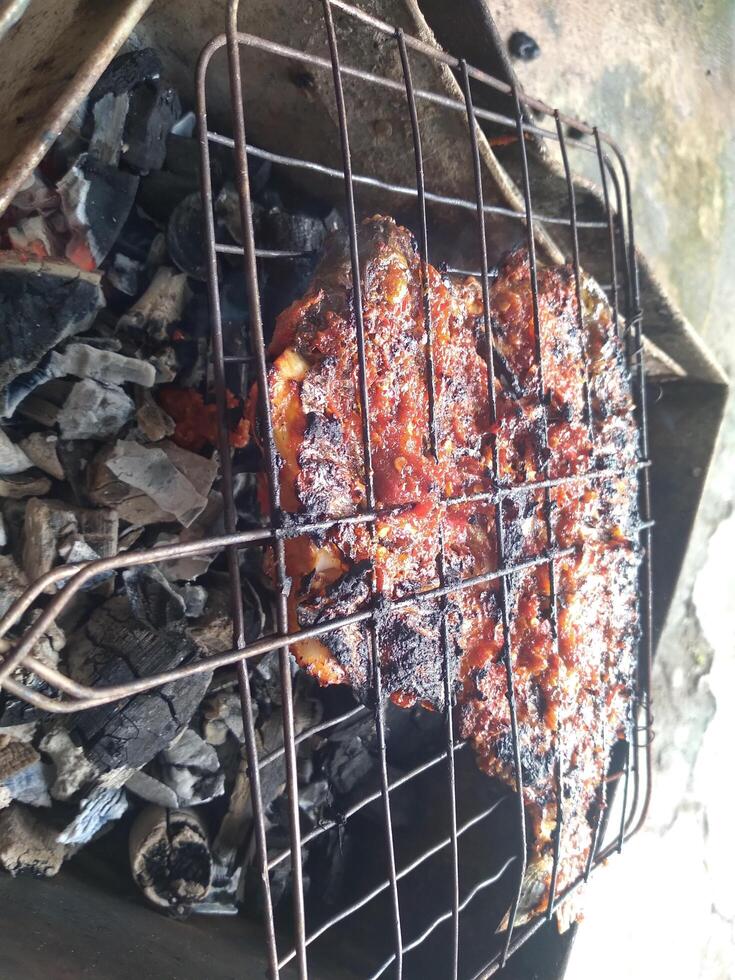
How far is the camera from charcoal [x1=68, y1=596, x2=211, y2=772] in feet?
6.25

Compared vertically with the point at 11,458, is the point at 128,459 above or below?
above

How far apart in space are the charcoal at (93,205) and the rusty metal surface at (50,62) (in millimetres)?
537

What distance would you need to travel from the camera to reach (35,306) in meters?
1.70

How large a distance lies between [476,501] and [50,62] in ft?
4.30

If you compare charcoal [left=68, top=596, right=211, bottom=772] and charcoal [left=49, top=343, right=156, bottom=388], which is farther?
charcoal [left=68, top=596, right=211, bottom=772]

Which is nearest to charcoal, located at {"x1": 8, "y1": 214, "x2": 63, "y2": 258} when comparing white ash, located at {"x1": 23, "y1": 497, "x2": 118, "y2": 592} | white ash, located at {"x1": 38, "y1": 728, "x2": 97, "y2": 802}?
white ash, located at {"x1": 23, "y1": 497, "x2": 118, "y2": 592}

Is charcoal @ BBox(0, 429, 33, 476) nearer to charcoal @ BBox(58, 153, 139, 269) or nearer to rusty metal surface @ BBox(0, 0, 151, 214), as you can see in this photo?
charcoal @ BBox(58, 153, 139, 269)

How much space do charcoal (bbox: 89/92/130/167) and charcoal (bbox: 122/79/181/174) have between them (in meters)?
0.03

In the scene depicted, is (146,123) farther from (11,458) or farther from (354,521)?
(354,521)

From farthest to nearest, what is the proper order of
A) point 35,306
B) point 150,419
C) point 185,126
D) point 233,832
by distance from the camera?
point 233,832 → point 185,126 → point 150,419 → point 35,306

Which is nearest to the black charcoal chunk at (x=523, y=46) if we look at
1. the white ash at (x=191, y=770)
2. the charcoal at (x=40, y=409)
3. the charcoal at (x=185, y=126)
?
the charcoal at (x=185, y=126)

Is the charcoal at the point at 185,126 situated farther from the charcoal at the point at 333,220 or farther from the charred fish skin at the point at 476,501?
the charred fish skin at the point at 476,501

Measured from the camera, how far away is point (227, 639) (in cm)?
204

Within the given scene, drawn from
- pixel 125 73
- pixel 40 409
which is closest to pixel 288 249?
pixel 125 73
